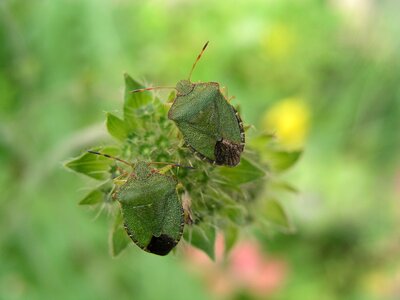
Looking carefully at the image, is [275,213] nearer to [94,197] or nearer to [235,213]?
[235,213]

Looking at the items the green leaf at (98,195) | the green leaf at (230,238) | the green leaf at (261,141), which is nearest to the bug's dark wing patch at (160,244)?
the green leaf at (98,195)

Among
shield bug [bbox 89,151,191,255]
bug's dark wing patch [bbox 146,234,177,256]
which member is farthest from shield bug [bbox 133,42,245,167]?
bug's dark wing patch [bbox 146,234,177,256]

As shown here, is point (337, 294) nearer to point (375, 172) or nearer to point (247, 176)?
point (375, 172)

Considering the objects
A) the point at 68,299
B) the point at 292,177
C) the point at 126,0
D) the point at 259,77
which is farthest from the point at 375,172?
the point at 68,299

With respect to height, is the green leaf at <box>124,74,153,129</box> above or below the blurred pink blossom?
below

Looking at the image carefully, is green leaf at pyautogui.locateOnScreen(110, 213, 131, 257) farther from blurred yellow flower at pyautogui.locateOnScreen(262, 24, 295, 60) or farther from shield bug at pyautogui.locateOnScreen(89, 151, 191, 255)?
blurred yellow flower at pyautogui.locateOnScreen(262, 24, 295, 60)
